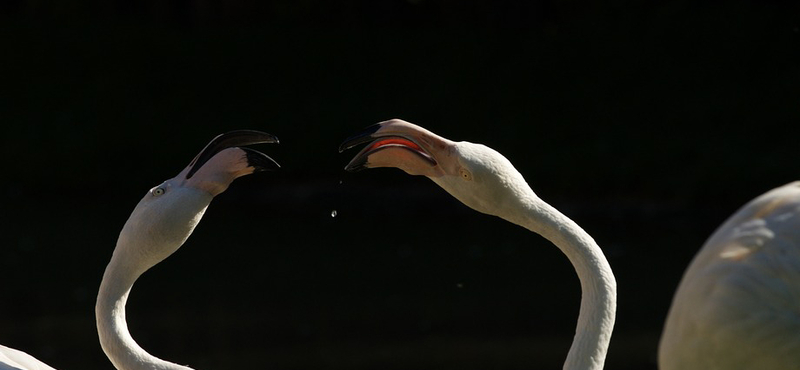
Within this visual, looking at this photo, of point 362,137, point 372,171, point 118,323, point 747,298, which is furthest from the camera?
point 372,171

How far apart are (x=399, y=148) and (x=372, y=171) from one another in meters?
9.09

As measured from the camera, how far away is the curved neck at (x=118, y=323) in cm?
347

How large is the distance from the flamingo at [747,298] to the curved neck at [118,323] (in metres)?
1.37

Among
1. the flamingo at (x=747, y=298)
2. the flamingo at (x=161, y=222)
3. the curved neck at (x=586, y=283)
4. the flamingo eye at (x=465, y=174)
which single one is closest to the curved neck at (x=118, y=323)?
the flamingo at (x=161, y=222)

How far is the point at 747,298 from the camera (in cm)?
338

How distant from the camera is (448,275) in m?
9.38

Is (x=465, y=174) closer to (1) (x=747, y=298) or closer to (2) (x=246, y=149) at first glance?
(2) (x=246, y=149)

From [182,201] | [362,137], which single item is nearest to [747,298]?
[362,137]

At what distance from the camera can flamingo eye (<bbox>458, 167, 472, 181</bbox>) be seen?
3.25m

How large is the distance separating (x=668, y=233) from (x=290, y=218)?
3.33 m

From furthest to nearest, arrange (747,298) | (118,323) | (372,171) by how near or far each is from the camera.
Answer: (372,171) < (118,323) < (747,298)

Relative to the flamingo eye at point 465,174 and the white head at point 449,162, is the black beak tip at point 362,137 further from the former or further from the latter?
the flamingo eye at point 465,174

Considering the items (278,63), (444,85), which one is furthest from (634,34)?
(278,63)

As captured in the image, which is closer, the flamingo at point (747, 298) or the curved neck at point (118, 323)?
the flamingo at point (747, 298)
